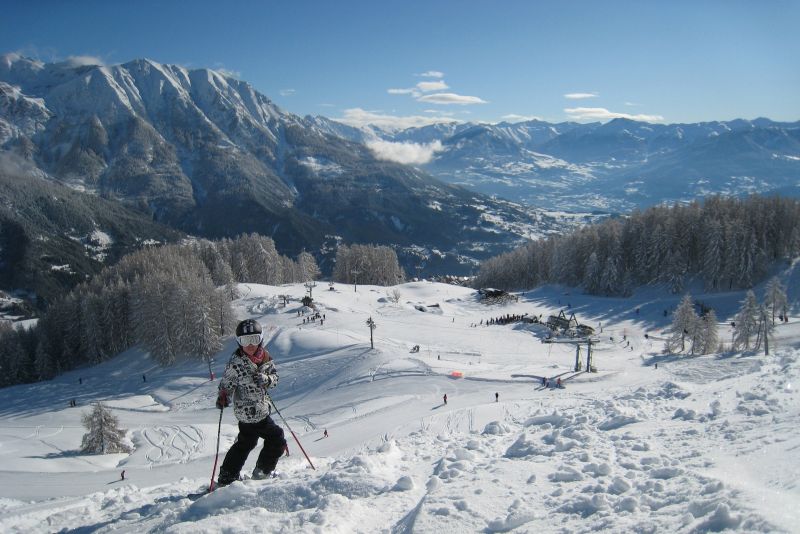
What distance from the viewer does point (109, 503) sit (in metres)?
11.4

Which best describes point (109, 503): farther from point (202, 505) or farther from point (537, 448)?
point (537, 448)

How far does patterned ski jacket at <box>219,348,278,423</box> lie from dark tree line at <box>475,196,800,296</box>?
84.0m

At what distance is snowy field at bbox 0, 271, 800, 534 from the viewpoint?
26.2 feet

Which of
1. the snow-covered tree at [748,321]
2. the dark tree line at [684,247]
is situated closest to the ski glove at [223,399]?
the snow-covered tree at [748,321]

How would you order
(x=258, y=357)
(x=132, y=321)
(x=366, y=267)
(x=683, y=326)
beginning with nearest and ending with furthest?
1. (x=258, y=357)
2. (x=683, y=326)
3. (x=132, y=321)
4. (x=366, y=267)

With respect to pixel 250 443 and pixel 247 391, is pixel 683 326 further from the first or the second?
pixel 247 391

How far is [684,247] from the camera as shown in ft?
281

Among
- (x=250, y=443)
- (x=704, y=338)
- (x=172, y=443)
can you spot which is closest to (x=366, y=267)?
(x=704, y=338)

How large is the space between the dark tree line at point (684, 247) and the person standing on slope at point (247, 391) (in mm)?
83854

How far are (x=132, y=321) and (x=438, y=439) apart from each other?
68.3 meters

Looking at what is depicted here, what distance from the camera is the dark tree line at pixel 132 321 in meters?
60.2

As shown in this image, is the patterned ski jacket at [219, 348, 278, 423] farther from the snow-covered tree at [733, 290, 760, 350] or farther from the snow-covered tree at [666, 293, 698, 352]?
the snow-covered tree at [733, 290, 760, 350]

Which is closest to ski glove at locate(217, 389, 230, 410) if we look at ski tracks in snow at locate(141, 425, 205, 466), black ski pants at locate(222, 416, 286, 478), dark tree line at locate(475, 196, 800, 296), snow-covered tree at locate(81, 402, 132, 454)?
black ski pants at locate(222, 416, 286, 478)

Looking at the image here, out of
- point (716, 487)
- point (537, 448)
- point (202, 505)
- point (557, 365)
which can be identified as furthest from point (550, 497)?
point (557, 365)
